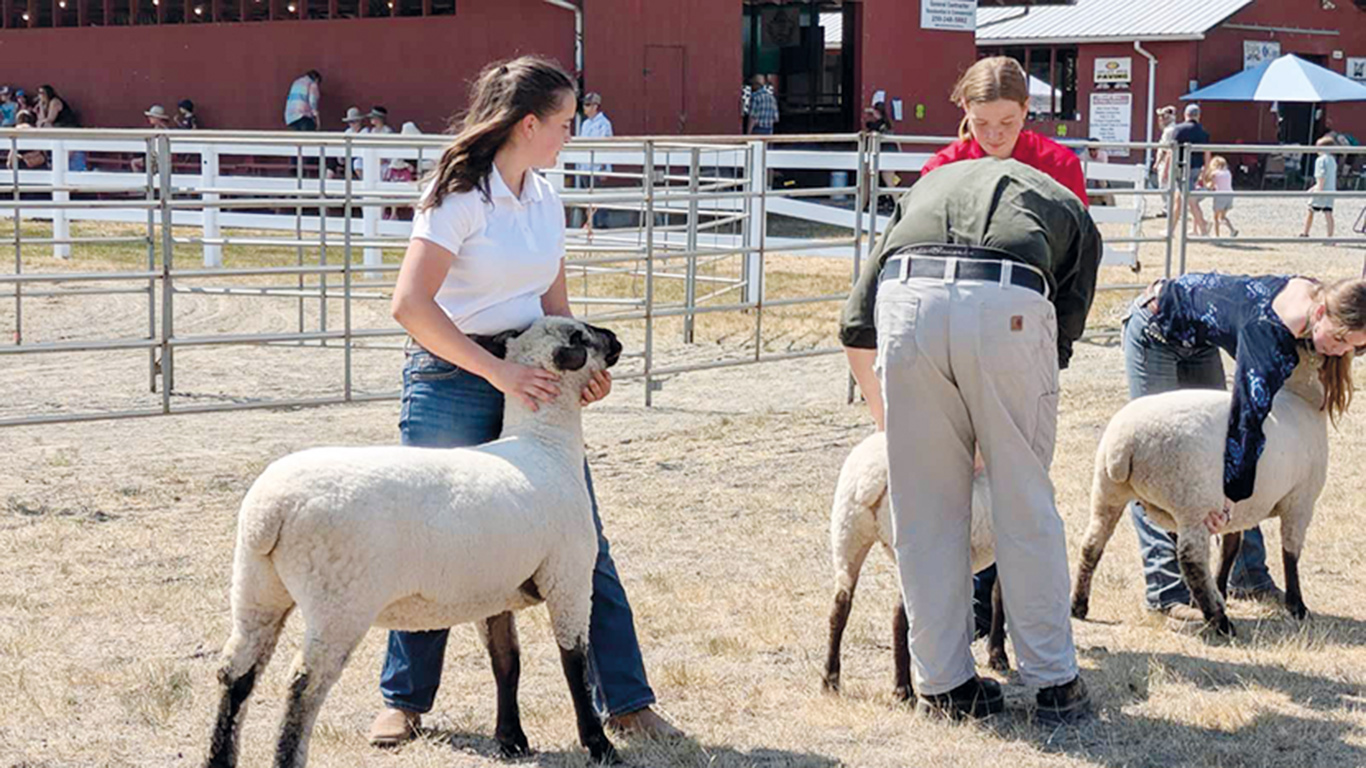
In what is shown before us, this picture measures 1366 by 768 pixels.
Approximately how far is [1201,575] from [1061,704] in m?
1.12

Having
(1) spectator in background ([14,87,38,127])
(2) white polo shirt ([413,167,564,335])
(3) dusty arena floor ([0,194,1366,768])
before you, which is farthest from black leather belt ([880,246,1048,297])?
(1) spectator in background ([14,87,38,127])

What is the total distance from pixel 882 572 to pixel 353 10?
64.0 ft

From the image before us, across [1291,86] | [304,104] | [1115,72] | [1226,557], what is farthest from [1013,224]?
[1115,72]

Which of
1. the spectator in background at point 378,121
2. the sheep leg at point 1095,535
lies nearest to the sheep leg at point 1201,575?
the sheep leg at point 1095,535

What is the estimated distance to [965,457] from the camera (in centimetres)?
415

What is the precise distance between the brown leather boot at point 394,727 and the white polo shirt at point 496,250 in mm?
1019

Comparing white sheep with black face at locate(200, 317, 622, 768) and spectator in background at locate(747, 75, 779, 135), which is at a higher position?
spectator in background at locate(747, 75, 779, 135)

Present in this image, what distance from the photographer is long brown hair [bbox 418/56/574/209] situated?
3812 mm

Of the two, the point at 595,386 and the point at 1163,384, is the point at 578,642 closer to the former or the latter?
the point at 595,386

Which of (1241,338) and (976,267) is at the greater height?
(976,267)

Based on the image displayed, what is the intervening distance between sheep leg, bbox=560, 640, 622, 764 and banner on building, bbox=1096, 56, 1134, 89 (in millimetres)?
29963

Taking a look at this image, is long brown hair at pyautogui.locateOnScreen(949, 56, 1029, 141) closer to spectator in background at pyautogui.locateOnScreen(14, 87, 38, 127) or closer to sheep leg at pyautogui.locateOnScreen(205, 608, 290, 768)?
sheep leg at pyautogui.locateOnScreen(205, 608, 290, 768)

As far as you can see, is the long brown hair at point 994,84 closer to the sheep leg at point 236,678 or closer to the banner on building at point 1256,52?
the sheep leg at point 236,678

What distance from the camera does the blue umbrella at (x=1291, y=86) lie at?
27.5 metres
